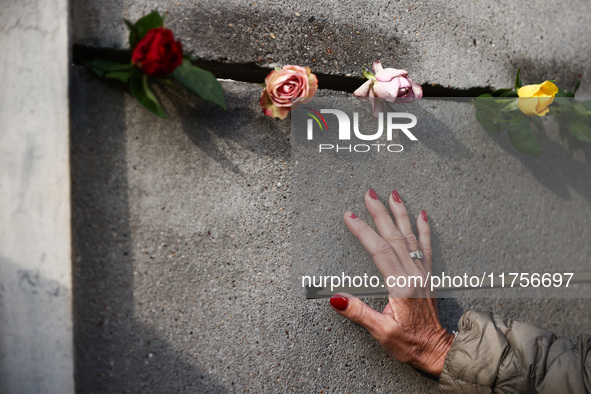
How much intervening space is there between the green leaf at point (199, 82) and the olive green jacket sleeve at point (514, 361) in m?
1.15

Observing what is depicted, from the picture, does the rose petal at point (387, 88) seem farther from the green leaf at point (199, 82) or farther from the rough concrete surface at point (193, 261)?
the green leaf at point (199, 82)

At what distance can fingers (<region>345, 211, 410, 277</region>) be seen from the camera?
151cm

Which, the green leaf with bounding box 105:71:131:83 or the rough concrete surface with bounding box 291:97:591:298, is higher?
the green leaf with bounding box 105:71:131:83

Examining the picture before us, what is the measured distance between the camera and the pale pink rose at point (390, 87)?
4.71 ft

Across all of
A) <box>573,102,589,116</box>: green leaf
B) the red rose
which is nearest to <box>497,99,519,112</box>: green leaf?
<box>573,102,589,116</box>: green leaf

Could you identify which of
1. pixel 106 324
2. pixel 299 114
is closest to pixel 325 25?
pixel 299 114

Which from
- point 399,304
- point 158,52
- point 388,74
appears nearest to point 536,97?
point 388,74

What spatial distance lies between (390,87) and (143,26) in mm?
812

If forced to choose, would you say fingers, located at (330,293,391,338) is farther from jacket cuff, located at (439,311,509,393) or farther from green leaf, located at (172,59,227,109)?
Answer: green leaf, located at (172,59,227,109)

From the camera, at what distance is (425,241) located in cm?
159

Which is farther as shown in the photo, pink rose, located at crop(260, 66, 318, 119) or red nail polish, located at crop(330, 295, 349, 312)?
red nail polish, located at crop(330, 295, 349, 312)

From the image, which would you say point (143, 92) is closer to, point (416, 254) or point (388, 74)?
point (388, 74)

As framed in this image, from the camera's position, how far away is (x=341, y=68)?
1.56 m

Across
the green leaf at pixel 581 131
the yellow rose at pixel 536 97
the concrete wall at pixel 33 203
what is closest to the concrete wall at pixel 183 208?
the concrete wall at pixel 33 203
